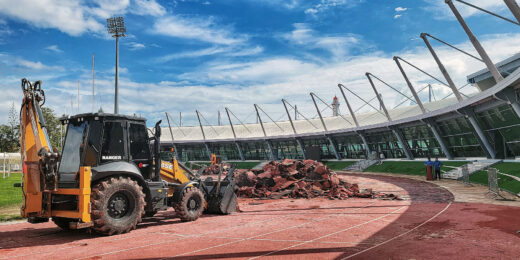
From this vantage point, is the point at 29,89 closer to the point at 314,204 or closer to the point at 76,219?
the point at 76,219

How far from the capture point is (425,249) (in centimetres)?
792

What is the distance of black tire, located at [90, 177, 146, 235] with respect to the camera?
9002 millimetres

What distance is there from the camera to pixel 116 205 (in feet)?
31.1

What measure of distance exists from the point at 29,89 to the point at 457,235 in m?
12.2

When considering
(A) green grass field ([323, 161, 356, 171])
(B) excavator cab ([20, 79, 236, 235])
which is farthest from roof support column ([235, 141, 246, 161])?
(B) excavator cab ([20, 79, 236, 235])

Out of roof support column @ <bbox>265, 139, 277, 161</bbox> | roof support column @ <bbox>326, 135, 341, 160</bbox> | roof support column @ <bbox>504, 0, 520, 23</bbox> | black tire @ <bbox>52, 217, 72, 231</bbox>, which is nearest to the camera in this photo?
black tire @ <bbox>52, 217, 72, 231</bbox>

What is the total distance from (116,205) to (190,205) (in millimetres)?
2870

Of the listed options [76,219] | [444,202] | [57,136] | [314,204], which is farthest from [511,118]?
[57,136]

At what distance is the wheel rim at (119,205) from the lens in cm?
943

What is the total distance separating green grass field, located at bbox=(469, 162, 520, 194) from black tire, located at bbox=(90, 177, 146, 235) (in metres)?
17.5

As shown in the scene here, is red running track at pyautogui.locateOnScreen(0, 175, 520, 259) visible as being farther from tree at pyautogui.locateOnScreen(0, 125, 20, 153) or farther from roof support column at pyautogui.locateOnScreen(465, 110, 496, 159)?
tree at pyautogui.locateOnScreen(0, 125, 20, 153)

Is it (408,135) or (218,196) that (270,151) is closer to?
(408,135)

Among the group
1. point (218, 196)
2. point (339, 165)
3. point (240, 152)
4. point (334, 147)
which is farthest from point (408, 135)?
point (240, 152)

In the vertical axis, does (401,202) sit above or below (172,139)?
below
